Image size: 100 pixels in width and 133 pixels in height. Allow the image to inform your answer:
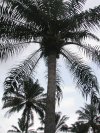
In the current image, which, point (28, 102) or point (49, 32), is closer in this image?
point (49, 32)

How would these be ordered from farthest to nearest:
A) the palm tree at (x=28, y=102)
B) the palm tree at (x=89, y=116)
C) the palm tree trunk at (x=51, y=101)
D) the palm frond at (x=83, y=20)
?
the palm tree at (x=89, y=116) < the palm tree at (x=28, y=102) < the palm frond at (x=83, y=20) < the palm tree trunk at (x=51, y=101)

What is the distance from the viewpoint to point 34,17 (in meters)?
14.8

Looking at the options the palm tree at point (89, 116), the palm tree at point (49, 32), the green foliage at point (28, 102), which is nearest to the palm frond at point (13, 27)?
the palm tree at point (49, 32)

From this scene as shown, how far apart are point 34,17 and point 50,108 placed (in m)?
4.23

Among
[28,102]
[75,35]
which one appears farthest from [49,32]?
[28,102]

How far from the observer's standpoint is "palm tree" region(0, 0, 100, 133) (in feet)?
47.8

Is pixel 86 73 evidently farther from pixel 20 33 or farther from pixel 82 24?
pixel 20 33

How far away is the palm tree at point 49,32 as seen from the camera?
14.6 m

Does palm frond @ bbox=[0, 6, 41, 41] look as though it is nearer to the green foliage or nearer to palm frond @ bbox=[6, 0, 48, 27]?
palm frond @ bbox=[6, 0, 48, 27]

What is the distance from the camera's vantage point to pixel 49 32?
14.4 metres

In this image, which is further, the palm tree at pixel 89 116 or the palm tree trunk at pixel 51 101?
the palm tree at pixel 89 116

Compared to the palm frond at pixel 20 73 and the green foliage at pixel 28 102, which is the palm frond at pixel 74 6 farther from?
the green foliage at pixel 28 102

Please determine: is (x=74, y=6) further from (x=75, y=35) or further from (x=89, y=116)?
(x=89, y=116)

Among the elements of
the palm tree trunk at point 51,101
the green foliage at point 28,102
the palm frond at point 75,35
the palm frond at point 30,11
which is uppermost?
the palm frond at point 30,11
